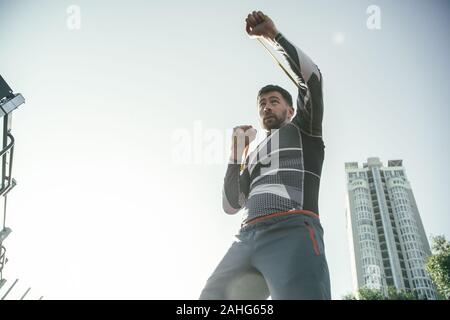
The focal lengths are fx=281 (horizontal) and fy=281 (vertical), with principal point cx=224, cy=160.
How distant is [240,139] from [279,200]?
3.66 ft

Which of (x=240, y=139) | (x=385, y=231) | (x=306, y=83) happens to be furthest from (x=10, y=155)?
(x=385, y=231)

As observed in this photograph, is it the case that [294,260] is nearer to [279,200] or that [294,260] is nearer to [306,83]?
[279,200]

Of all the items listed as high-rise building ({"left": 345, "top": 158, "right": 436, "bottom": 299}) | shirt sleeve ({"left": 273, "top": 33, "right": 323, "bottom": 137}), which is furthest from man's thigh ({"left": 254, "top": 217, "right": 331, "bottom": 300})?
high-rise building ({"left": 345, "top": 158, "right": 436, "bottom": 299})

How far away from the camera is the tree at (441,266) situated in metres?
22.7

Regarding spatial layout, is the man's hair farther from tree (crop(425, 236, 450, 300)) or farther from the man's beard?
Result: tree (crop(425, 236, 450, 300))

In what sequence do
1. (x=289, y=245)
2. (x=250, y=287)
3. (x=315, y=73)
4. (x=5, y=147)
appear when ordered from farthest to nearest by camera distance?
1. (x=5, y=147)
2. (x=315, y=73)
3. (x=250, y=287)
4. (x=289, y=245)

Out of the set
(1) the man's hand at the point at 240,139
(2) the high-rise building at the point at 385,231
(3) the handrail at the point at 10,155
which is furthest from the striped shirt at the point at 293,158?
(2) the high-rise building at the point at 385,231

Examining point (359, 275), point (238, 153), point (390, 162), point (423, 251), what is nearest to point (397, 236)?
point (423, 251)

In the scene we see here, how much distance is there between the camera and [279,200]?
1.96m

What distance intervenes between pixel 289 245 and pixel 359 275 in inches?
3019

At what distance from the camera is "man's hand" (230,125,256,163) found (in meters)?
2.90

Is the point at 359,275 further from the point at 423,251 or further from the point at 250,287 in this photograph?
the point at 250,287

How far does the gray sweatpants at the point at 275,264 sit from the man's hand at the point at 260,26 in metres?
1.52
